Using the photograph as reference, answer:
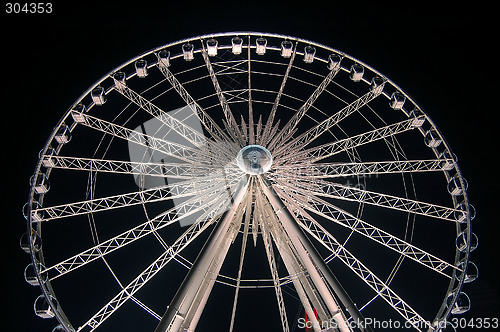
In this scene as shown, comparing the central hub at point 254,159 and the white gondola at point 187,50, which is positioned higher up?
the white gondola at point 187,50

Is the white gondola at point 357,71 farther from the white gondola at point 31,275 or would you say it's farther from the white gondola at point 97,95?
the white gondola at point 31,275

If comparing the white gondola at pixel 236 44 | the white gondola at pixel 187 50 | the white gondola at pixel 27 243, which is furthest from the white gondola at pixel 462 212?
the white gondola at pixel 27 243

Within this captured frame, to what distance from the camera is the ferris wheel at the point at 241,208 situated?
13.4 m

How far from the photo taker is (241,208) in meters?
13.9

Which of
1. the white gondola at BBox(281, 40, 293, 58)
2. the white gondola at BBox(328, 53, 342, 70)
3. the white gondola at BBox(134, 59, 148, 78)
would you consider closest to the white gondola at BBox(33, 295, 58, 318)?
the white gondola at BBox(134, 59, 148, 78)

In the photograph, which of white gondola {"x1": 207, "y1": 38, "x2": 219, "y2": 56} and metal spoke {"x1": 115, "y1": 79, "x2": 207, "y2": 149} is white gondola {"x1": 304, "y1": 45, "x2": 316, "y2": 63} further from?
metal spoke {"x1": 115, "y1": 79, "x2": 207, "y2": 149}

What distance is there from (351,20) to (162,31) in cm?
922

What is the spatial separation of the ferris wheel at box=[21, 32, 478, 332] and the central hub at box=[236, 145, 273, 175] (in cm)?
4

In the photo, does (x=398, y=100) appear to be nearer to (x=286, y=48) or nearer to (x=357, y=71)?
(x=357, y=71)

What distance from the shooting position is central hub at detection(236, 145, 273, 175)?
1398cm

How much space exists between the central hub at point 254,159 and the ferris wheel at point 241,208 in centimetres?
4

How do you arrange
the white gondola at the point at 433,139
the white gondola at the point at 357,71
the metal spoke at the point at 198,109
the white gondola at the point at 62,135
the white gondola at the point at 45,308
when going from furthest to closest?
the white gondola at the point at 357,71, the white gondola at the point at 433,139, the metal spoke at the point at 198,109, the white gondola at the point at 62,135, the white gondola at the point at 45,308

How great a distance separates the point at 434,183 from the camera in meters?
24.1
